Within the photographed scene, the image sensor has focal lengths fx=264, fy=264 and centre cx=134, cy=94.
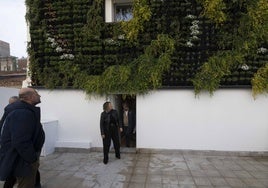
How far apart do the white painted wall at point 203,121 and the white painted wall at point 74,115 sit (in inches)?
55.9

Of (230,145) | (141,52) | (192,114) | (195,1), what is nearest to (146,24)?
(141,52)

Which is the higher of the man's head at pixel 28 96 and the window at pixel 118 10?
the window at pixel 118 10

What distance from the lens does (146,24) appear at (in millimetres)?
8227

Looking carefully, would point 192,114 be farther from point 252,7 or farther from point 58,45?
point 58,45

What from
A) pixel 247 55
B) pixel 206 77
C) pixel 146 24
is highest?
pixel 146 24

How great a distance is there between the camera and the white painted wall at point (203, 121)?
7.77 m

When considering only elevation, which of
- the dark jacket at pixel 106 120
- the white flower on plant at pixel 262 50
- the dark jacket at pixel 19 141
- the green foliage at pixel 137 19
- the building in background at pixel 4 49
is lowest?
the dark jacket at pixel 106 120

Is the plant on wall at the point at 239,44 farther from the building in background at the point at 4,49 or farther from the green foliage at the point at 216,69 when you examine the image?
the building in background at the point at 4,49

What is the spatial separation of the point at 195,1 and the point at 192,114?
344cm

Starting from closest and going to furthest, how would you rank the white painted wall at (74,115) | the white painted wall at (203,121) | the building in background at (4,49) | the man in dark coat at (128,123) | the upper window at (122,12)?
the white painted wall at (203,121)
the white painted wall at (74,115)
the man in dark coat at (128,123)
the upper window at (122,12)
the building in background at (4,49)

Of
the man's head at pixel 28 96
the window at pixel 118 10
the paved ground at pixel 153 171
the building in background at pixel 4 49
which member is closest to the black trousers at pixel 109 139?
the paved ground at pixel 153 171

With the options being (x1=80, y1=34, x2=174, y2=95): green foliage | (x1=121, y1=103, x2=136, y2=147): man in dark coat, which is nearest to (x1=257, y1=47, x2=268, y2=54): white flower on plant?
(x1=80, y1=34, x2=174, y2=95): green foliage

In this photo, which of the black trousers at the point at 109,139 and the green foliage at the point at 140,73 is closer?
the black trousers at the point at 109,139

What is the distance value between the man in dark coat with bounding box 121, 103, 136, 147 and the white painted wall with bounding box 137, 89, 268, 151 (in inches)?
26.0
